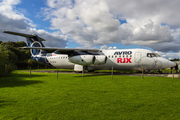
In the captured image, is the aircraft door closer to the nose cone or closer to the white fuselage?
the white fuselage

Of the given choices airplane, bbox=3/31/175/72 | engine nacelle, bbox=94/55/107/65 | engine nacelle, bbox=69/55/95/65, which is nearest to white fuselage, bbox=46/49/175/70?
airplane, bbox=3/31/175/72

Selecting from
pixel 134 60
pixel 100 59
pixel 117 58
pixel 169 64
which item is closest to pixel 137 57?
pixel 134 60

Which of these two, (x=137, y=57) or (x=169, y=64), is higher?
(x=137, y=57)

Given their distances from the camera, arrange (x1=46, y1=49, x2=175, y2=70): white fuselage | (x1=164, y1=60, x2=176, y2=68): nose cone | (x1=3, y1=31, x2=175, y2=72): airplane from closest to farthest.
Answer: (x1=164, y1=60, x2=176, y2=68): nose cone
(x1=46, y1=49, x2=175, y2=70): white fuselage
(x1=3, y1=31, x2=175, y2=72): airplane

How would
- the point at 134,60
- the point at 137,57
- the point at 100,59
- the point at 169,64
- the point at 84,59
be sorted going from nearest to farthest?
1. the point at 169,64
2. the point at 137,57
3. the point at 134,60
4. the point at 84,59
5. the point at 100,59

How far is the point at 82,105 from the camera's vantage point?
4387mm

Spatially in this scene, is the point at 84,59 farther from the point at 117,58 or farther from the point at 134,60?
the point at 134,60

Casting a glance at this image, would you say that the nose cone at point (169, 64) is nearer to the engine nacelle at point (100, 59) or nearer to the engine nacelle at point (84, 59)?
the engine nacelle at point (100, 59)

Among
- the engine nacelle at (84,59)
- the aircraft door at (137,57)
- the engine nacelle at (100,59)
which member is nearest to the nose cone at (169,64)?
the aircraft door at (137,57)

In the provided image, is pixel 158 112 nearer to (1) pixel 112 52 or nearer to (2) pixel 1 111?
(2) pixel 1 111

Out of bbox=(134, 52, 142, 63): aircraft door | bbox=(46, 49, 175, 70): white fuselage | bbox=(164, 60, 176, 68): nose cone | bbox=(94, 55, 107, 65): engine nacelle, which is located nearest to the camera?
bbox=(164, 60, 176, 68): nose cone

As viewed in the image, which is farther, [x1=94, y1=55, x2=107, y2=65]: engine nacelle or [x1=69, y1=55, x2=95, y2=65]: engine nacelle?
[x1=94, y1=55, x2=107, y2=65]: engine nacelle

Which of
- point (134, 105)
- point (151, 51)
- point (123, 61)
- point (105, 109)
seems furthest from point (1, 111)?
point (151, 51)

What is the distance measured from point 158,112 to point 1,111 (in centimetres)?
542
